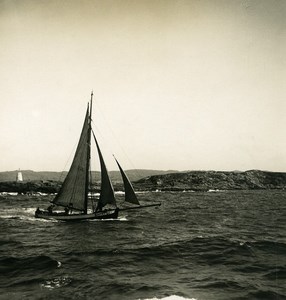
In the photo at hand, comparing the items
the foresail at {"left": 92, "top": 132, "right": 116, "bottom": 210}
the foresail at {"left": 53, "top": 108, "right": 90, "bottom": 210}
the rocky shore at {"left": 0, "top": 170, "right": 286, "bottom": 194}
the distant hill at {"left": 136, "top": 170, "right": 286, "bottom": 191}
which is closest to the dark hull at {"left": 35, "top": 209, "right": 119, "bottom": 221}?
the foresail at {"left": 53, "top": 108, "right": 90, "bottom": 210}

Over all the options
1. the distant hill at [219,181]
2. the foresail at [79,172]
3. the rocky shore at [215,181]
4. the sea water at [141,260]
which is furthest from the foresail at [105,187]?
the distant hill at [219,181]

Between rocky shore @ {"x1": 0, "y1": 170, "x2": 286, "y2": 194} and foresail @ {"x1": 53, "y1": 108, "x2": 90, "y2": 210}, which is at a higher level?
foresail @ {"x1": 53, "y1": 108, "x2": 90, "y2": 210}

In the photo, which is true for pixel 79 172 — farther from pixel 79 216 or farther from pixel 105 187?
pixel 79 216

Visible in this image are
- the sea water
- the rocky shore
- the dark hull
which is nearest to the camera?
the sea water

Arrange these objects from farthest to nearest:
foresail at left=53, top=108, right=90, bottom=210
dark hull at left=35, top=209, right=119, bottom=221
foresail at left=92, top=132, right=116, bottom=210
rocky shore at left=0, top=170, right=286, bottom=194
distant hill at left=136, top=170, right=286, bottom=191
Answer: distant hill at left=136, top=170, right=286, bottom=191, rocky shore at left=0, top=170, right=286, bottom=194, dark hull at left=35, top=209, right=119, bottom=221, foresail at left=53, top=108, right=90, bottom=210, foresail at left=92, top=132, right=116, bottom=210

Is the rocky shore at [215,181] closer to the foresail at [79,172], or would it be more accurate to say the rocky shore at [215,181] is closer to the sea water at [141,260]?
the foresail at [79,172]

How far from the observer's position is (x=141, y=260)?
841 inches

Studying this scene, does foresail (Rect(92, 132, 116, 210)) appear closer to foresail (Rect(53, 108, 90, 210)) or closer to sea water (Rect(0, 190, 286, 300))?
foresail (Rect(53, 108, 90, 210))

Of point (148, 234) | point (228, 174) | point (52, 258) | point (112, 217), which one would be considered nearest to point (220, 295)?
point (52, 258)

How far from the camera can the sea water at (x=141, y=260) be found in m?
15.6

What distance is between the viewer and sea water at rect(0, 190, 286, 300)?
15574 mm

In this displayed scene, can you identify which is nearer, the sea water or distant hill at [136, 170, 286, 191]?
the sea water

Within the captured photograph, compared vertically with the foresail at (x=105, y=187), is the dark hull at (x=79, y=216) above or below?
below

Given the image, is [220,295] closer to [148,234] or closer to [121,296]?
[121,296]
